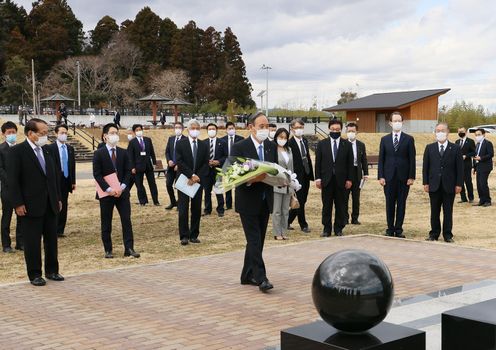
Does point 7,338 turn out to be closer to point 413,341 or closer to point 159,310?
point 159,310

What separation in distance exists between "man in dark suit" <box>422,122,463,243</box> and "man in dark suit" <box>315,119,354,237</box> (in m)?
1.41

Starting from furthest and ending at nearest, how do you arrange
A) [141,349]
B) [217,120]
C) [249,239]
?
[217,120] < [249,239] < [141,349]

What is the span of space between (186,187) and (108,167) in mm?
1482

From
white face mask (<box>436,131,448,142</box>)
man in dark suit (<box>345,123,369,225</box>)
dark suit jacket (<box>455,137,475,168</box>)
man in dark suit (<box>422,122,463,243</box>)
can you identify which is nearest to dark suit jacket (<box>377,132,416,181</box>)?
man in dark suit (<box>422,122,463,243</box>)

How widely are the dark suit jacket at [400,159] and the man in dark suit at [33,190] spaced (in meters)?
6.04

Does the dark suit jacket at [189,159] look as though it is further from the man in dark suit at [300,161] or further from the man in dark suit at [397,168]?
the man in dark suit at [397,168]

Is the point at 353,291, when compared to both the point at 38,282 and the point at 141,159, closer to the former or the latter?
the point at 38,282

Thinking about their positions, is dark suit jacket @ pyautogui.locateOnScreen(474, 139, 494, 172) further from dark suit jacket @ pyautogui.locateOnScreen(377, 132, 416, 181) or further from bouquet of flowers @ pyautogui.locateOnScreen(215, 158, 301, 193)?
bouquet of flowers @ pyautogui.locateOnScreen(215, 158, 301, 193)

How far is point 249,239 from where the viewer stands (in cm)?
752

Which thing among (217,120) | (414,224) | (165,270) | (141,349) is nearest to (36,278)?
(165,270)

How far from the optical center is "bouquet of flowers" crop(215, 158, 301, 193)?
7.32m

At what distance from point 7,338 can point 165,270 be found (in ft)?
10.5

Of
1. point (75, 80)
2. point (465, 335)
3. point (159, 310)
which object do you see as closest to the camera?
point (465, 335)

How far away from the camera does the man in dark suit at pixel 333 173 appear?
11773 mm
